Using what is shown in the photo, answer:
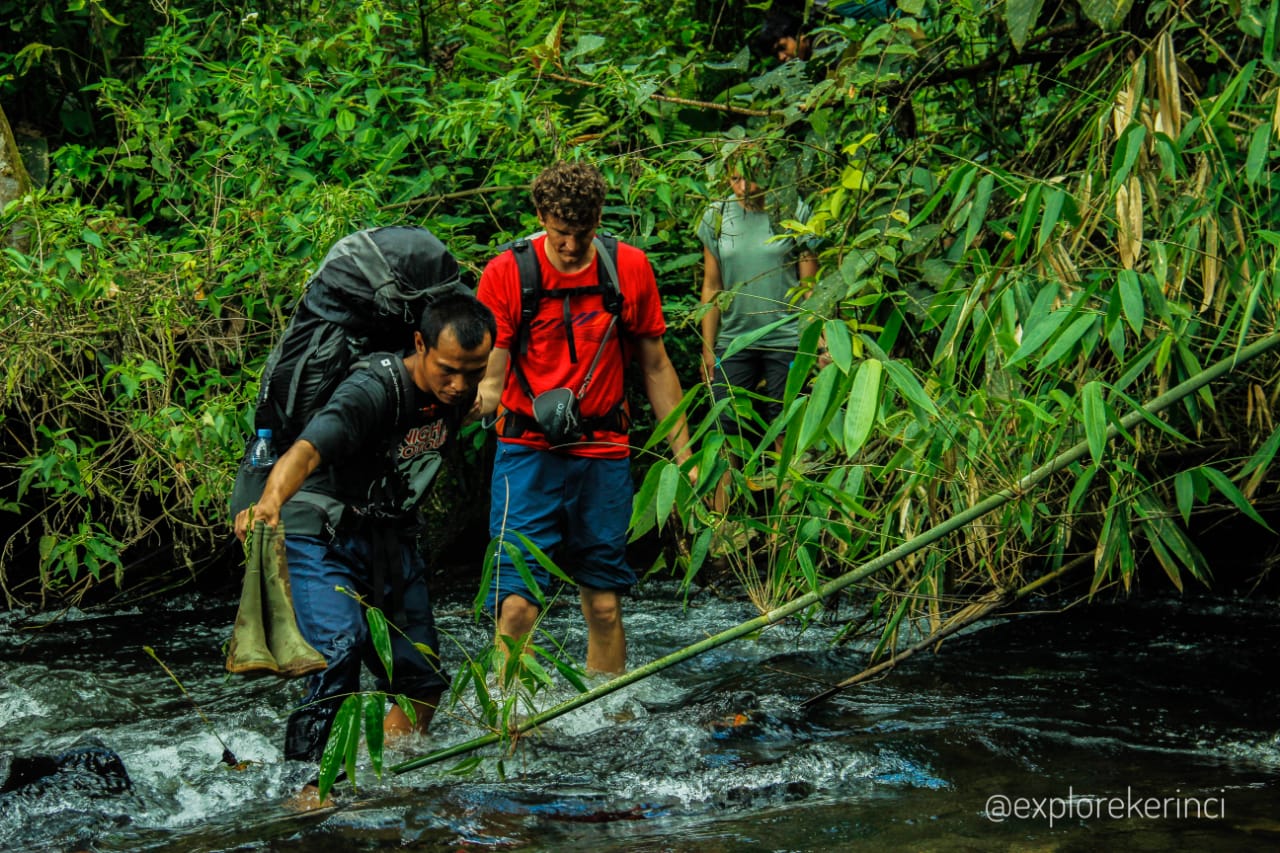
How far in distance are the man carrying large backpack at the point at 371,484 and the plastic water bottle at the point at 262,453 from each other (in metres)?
0.11

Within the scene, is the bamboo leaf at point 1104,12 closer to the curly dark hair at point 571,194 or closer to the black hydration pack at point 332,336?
the curly dark hair at point 571,194

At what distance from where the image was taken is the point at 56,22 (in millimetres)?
8391

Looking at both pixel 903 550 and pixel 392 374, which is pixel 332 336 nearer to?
pixel 392 374

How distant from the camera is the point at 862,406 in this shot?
119 inches

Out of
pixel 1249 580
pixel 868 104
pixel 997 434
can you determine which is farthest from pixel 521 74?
pixel 1249 580

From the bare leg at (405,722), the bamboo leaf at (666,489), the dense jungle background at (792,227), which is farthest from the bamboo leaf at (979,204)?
the bare leg at (405,722)

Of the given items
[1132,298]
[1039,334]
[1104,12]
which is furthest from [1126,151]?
[1104,12]

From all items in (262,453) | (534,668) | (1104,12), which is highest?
(1104,12)

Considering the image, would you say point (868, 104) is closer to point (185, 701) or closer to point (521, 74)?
point (521, 74)

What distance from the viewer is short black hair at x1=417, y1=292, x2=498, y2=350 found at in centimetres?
402

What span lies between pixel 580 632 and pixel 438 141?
291 cm

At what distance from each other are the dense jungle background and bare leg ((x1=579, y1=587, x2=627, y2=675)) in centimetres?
50

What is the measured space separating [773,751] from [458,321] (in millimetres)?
1857

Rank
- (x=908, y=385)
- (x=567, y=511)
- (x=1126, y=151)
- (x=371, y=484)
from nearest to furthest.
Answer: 1. (x=908, y=385)
2. (x=1126, y=151)
3. (x=371, y=484)
4. (x=567, y=511)
